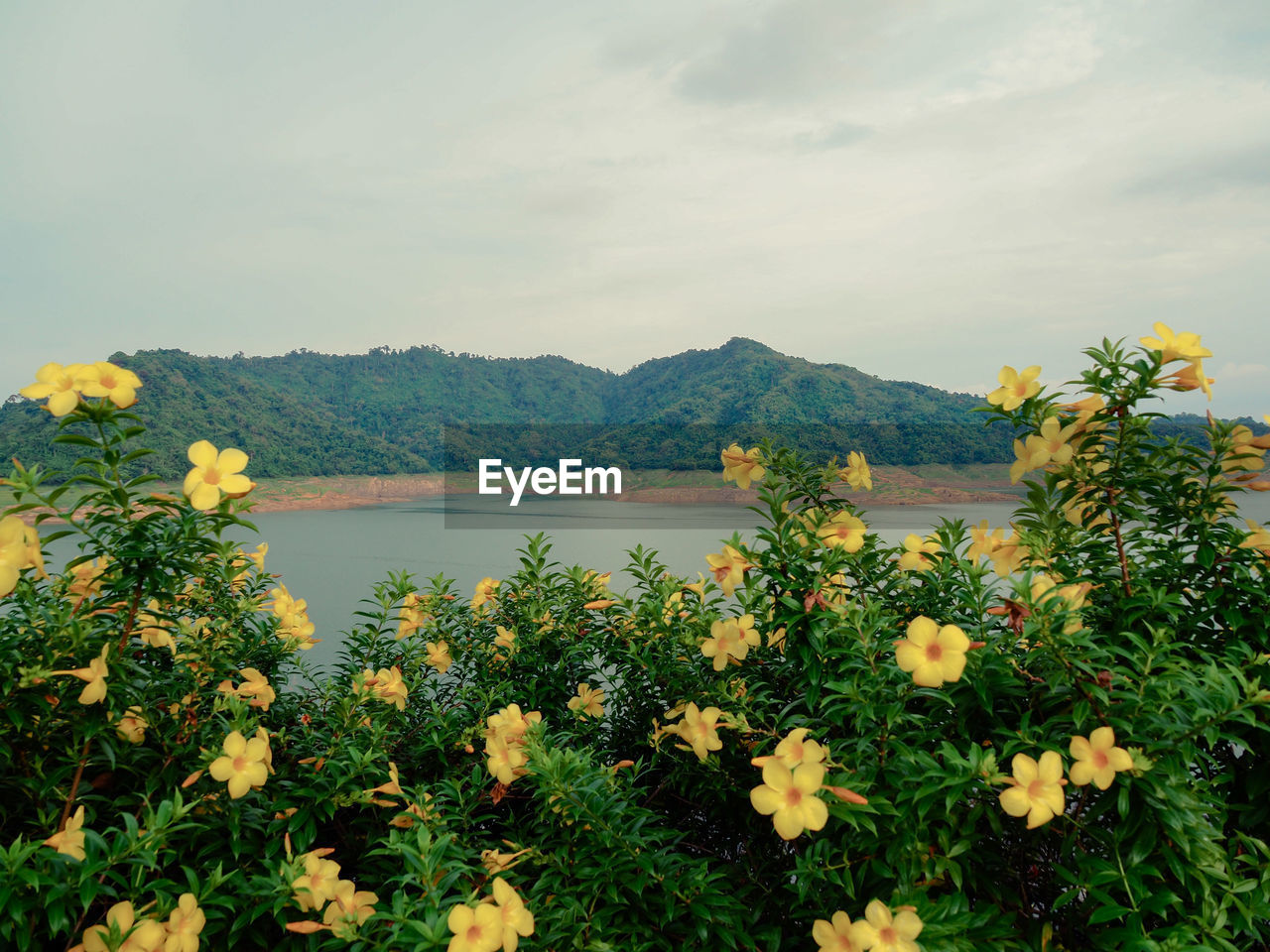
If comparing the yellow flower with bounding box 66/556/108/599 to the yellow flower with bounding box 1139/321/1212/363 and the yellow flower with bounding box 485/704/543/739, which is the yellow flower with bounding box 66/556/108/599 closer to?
the yellow flower with bounding box 485/704/543/739

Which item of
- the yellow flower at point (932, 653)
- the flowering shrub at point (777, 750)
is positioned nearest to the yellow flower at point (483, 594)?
the flowering shrub at point (777, 750)

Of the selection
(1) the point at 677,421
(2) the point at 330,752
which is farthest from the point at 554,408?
(2) the point at 330,752

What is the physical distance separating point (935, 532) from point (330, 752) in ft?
4.09

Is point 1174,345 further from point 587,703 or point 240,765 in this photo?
point 240,765

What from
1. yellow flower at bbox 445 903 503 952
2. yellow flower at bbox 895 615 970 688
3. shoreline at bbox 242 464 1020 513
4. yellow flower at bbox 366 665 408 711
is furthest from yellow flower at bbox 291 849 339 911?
shoreline at bbox 242 464 1020 513

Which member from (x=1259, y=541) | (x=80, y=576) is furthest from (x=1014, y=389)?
(x=80, y=576)

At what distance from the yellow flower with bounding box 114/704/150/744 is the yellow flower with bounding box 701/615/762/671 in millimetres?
962

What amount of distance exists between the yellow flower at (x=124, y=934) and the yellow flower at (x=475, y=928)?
16.1 inches

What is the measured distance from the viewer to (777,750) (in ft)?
2.90

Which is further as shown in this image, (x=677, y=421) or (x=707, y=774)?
(x=677, y=421)

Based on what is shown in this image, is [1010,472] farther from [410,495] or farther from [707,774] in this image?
[410,495]

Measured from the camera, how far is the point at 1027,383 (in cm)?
116

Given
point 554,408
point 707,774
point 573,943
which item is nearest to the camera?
point 573,943

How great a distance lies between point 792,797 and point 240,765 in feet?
2.79
